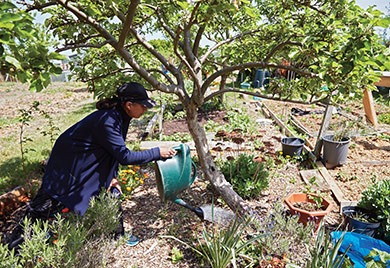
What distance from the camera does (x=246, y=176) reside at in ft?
10.6

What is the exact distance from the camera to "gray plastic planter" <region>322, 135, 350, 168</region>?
3.86 meters

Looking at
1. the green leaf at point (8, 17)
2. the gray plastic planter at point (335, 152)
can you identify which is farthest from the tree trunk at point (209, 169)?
the gray plastic planter at point (335, 152)

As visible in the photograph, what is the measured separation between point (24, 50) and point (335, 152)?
4115 mm

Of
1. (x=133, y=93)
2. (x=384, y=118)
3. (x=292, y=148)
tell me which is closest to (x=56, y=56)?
(x=133, y=93)

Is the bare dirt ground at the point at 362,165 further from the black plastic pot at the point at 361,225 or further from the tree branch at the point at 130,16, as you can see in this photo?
the tree branch at the point at 130,16

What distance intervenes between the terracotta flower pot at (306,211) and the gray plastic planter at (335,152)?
4.44ft

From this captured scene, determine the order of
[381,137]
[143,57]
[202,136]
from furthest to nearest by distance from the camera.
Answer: [381,137]
[143,57]
[202,136]

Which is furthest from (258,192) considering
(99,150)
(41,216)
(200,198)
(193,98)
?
(41,216)

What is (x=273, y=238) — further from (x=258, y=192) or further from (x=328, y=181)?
(x=328, y=181)

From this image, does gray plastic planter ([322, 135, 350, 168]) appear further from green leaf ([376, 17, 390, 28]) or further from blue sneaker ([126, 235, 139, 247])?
blue sneaker ([126, 235, 139, 247])

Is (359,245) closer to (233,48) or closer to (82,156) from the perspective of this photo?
(82,156)

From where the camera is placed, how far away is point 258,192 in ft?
10.2

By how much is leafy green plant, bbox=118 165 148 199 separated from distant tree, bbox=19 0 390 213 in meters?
1.03

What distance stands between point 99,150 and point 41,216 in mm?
768
